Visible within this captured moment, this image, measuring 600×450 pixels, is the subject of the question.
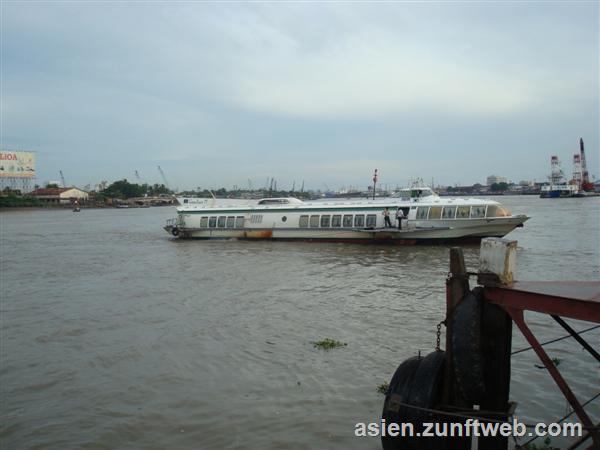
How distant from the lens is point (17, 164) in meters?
131

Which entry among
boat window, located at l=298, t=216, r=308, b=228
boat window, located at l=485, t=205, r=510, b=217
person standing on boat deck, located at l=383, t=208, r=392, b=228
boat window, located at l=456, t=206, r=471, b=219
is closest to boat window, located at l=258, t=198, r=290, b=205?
boat window, located at l=298, t=216, r=308, b=228

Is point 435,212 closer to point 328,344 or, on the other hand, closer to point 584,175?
point 328,344

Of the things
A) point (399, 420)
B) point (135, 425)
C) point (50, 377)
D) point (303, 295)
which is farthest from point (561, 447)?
point (303, 295)

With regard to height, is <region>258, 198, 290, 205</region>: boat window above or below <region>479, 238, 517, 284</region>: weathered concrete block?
above

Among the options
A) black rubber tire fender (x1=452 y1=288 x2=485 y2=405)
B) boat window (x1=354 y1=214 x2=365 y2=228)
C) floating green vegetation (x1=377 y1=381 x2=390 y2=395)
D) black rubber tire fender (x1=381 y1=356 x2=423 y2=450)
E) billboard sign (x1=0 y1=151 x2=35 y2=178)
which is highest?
billboard sign (x1=0 y1=151 x2=35 y2=178)

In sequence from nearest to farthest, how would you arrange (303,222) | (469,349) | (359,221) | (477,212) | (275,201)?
(469,349) → (477,212) → (359,221) → (303,222) → (275,201)

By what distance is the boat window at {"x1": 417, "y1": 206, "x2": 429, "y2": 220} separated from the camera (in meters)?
25.6

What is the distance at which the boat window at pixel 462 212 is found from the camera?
976 inches

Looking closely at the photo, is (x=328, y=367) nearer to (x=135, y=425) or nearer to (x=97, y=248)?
(x=135, y=425)

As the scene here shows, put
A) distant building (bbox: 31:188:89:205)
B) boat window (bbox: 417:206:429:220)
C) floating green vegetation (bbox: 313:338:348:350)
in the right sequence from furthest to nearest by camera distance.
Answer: distant building (bbox: 31:188:89:205) < boat window (bbox: 417:206:429:220) < floating green vegetation (bbox: 313:338:348:350)

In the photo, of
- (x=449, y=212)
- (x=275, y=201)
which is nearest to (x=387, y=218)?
(x=449, y=212)

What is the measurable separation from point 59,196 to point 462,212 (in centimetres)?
12594

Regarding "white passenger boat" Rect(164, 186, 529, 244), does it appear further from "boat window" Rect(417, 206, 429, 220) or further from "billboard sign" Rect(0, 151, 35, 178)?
"billboard sign" Rect(0, 151, 35, 178)

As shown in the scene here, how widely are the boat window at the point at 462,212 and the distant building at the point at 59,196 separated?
12271 centimetres
